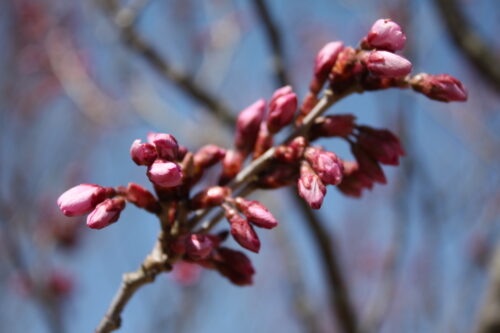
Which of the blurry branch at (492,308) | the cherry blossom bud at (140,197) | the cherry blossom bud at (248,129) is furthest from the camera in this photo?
the blurry branch at (492,308)

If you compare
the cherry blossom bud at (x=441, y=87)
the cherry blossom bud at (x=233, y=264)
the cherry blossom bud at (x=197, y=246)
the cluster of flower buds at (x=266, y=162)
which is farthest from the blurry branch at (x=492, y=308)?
the cherry blossom bud at (x=197, y=246)

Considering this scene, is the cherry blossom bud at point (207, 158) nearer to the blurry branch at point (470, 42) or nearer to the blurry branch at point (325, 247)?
the blurry branch at point (325, 247)

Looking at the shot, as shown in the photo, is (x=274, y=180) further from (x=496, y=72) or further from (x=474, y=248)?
(x=474, y=248)

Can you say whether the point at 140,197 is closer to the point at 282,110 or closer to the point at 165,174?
the point at 165,174

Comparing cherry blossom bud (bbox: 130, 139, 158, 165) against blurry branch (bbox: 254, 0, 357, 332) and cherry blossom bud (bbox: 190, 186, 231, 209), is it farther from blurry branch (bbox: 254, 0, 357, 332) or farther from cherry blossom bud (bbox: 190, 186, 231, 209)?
blurry branch (bbox: 254, 0, 357, 332)

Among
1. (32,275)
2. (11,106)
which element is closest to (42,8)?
(11,106)

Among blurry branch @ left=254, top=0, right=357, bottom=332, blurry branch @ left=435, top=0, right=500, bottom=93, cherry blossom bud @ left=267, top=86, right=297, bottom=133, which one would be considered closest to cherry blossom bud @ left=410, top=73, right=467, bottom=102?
cherry blossom bud @ left=267, top=86, right=297, bottom=133
